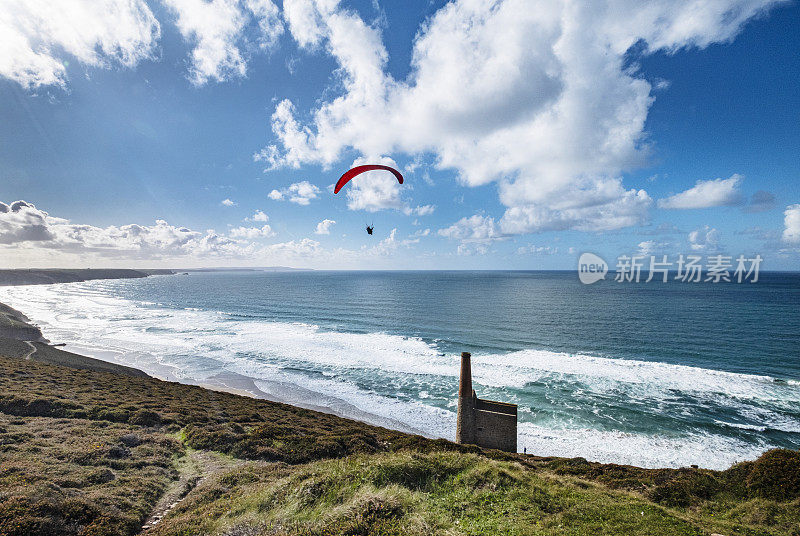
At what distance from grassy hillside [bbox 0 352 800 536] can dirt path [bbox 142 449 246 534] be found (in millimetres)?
55

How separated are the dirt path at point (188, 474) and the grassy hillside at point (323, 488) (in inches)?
2.2

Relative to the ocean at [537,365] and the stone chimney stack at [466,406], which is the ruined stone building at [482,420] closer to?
the stone chimney stack at [466,406]

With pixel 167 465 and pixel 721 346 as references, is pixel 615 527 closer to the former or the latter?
pixel 167 465

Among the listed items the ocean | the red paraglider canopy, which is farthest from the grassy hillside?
the red paraglider canopy

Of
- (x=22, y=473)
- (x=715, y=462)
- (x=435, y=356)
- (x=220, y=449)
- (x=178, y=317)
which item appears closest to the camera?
(x=22, y=473)

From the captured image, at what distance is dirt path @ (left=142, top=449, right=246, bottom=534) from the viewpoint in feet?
34.6

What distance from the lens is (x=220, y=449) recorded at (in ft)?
51.0

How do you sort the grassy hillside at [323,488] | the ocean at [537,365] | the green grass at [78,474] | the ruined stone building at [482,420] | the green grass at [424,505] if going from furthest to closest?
the ocean at [537,365], the ruined stone building at [482,420], the grassy hillside at [323,488], the green grass at [424,505], the green grass at [78,474]

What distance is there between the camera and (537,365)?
113 feet

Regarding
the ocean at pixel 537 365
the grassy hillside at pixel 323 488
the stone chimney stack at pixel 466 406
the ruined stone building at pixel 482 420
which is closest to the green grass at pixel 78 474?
the grassy hillside at pixel 323 488

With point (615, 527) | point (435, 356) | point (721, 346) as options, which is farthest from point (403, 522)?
point (721, 346)

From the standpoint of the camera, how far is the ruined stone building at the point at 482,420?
A: 18.5 metres

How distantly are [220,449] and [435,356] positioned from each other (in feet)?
87.7

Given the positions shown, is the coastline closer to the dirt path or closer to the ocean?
the dirt path
